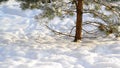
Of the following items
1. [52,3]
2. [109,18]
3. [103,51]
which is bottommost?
[103,51]

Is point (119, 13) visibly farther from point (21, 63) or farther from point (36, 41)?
point (21, 63)

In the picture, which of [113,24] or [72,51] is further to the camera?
[113,24]

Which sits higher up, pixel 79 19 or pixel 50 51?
pixel 79 19

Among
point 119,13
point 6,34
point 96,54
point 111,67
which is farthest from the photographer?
point 6,34

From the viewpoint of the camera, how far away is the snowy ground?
5555 millimetres

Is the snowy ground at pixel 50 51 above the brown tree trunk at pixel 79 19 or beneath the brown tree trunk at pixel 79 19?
beneath

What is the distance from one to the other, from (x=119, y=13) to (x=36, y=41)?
193cm

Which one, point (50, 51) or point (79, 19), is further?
point (79, 19)

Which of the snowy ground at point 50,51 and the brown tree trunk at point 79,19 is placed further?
the brown tree trunk at point 79,19

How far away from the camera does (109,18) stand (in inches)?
277

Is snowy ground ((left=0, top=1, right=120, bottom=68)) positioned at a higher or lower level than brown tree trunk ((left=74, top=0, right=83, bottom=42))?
lower

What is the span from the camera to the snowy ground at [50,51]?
5555 mm

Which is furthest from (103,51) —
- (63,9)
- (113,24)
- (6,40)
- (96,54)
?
(6,40)

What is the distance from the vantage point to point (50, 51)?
6277 mm
